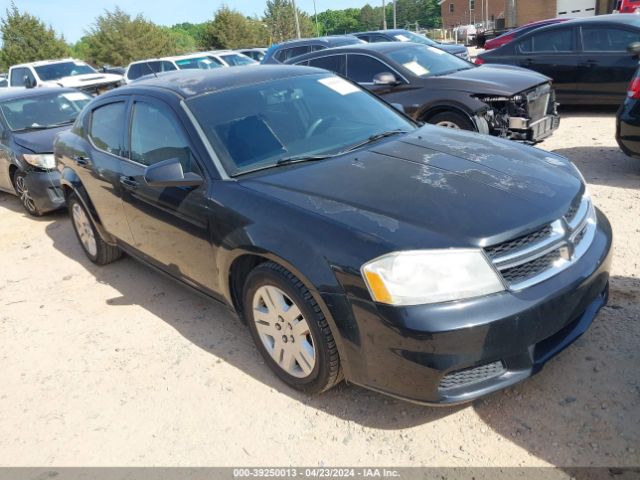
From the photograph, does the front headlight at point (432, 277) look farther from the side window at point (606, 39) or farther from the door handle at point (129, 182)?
the side window at point (606, 39)

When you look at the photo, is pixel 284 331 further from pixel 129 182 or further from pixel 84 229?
pixel 84 229

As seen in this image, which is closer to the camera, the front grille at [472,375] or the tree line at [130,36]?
the front grille at [472,375]

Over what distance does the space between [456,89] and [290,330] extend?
15.9 feet

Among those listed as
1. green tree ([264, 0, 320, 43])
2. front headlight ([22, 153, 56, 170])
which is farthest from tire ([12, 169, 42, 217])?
green tree ([264, 0, 320, 43])

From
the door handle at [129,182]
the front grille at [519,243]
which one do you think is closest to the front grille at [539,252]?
the front grille at [519,243]

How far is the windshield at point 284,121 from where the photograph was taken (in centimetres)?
323

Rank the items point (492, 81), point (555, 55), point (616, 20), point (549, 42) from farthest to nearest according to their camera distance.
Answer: point (549, 42) → point (555, 55) → point (616, 20) → point (492, 81)

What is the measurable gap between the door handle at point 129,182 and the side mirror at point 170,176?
0.74 meters

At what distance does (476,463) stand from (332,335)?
85 centimetres

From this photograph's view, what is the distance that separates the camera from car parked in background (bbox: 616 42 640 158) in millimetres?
5516

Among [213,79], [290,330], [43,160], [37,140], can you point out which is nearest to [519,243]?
[290,330]

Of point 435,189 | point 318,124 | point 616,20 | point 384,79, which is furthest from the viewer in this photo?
point 616,20

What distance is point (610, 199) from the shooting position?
16.7 feet

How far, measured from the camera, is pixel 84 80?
16266mm
